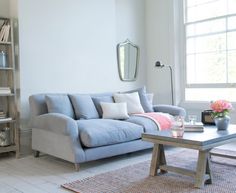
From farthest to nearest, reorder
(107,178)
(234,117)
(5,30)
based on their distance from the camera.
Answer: (234,117) < (5,30) < (107,178)

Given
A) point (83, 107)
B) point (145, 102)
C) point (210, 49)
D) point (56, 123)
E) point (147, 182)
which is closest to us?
point (147, 182)

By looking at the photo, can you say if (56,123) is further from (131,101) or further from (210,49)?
(210,49)

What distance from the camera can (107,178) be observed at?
10.1 feet

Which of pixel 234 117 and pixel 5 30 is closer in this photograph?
pixel 5 30

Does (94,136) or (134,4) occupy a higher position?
(134,4)

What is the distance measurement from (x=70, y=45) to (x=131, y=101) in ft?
4.15

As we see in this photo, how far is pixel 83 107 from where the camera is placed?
4238mm

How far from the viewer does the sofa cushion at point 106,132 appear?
3430 mm

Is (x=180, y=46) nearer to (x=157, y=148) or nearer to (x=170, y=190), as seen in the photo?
(x=157, y=148)

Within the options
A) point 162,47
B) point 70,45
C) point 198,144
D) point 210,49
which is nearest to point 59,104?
point 70,45

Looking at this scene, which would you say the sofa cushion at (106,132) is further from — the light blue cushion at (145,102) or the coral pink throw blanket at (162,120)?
the light blue cushion at (145,102)

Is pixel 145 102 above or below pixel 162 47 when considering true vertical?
below

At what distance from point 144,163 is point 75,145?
829mm

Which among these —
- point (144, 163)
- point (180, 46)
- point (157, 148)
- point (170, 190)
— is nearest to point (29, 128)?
point (144, 163)
